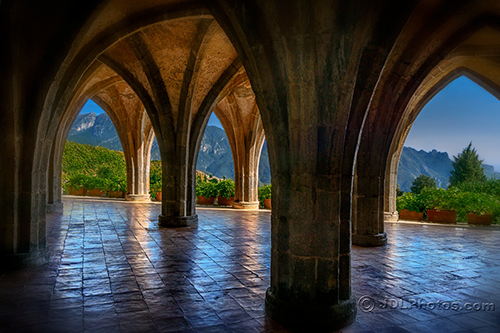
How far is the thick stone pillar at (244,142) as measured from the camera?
1448 centimetres

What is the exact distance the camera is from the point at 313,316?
3256 millimetres

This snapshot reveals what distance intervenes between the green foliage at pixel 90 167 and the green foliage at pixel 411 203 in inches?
567

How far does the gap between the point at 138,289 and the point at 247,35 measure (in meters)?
3.16

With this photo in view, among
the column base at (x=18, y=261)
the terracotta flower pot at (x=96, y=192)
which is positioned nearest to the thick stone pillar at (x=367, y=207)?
the column base at (x=18, y=261)

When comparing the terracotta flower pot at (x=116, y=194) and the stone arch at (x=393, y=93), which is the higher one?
the stone arch at (x=393, y=93)

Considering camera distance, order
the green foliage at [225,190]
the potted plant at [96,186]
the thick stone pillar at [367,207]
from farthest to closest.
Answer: the potted plant at [96,186] → the green foliage at [225,190] → the thick stone pillar at [367,207]

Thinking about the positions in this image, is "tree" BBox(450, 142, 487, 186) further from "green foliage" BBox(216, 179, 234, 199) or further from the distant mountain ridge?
the distant mountain ridge

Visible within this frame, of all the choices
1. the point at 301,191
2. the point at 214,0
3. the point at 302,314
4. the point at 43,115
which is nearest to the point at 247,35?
the point at 214,0

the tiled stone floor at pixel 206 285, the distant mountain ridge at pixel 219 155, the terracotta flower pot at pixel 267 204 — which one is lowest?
the tiled stone floor at pixel 206 285

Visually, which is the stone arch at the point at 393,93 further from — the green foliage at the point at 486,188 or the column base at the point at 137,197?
the column base at the point at 137,197

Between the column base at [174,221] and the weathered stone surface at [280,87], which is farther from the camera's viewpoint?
the column base at [174,221]

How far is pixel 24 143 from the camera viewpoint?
17.3ft

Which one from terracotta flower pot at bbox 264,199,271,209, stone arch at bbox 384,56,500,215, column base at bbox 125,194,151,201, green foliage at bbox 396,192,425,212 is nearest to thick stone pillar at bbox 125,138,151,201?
column base at bbox 125,194,151,201

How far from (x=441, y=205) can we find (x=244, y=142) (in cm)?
771
